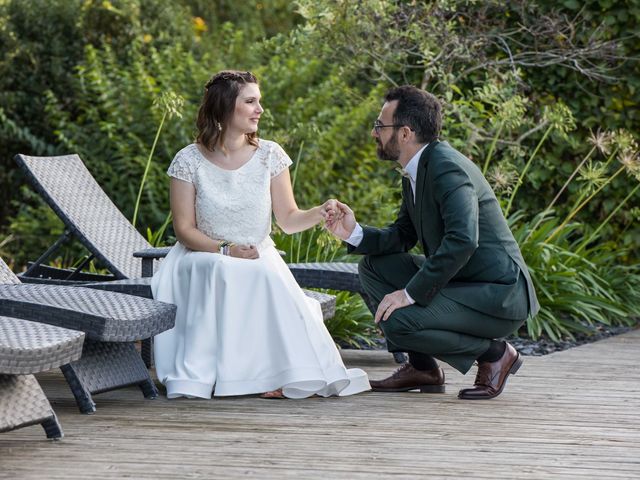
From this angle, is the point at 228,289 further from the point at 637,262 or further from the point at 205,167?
the point at 637,262

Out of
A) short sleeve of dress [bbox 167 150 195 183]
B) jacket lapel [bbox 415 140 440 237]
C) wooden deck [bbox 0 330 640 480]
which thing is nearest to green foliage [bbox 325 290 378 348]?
wooden deck [bbox 0 330 640 480]

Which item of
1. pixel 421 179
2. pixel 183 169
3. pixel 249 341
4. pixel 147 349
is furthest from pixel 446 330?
pixel 147 349

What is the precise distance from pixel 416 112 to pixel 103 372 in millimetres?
1654

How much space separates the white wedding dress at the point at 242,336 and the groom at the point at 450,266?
0.35 meters

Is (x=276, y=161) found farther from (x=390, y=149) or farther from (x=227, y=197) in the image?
(x=390, y=149)

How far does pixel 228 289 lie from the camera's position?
482 centimetres

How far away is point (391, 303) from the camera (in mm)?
4633

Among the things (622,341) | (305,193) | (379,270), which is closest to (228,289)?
(379,270)

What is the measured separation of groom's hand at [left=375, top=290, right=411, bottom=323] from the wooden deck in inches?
14.2

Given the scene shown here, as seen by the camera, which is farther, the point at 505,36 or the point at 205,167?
the point at 505,36

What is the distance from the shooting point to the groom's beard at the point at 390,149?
473cm

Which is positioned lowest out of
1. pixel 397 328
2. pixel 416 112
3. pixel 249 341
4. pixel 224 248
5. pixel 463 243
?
pixel 249 341

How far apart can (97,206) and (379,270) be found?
2.07m

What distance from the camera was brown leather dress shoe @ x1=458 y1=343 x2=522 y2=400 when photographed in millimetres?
4727
